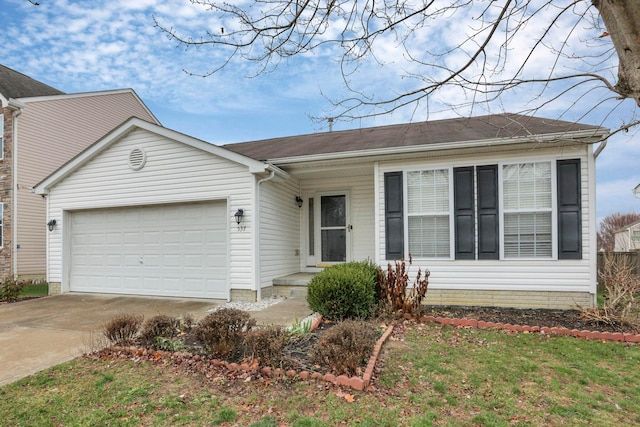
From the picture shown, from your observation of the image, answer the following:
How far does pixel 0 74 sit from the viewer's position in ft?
45.6

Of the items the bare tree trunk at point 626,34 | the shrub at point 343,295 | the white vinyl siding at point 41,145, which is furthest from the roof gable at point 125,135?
the bare tree trunk at point 626,34

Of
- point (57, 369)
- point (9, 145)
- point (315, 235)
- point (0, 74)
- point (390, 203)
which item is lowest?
point (57, 369)

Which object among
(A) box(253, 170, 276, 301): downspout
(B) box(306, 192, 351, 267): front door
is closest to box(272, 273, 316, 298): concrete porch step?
(A) box(253, 170, 276, 301): downspout

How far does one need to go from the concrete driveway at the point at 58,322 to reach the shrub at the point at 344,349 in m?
3.30

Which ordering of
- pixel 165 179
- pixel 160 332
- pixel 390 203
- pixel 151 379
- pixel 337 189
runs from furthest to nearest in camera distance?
1. pixel 337 189
2. pixel 165 179
3. pixel 390 203
4. pixel 160 332
5. pixel 151 379

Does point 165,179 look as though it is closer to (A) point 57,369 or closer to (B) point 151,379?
(A) point 57,369

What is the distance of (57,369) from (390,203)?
6.23m

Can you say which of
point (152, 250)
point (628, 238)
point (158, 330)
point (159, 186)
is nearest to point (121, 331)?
point (158, 330)

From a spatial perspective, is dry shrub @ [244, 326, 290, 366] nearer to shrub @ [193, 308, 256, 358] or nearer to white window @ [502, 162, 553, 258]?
shrub @ [193, 308, 256, 358]

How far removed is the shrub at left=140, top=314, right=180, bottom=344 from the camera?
4.75m

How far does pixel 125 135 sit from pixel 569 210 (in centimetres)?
A: 1005

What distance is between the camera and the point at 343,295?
19.0 ft

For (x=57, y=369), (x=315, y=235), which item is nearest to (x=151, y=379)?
(x=57, y=369)

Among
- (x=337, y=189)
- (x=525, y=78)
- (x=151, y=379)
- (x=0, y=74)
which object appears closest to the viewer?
(x=151, y=379)
